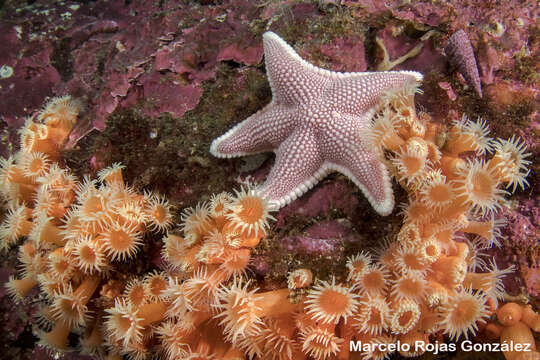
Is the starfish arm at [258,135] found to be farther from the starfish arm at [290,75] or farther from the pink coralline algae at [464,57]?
the pink coralline algae at [464,57]

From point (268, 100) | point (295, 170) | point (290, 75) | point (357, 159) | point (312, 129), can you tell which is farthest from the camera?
point (268, 100)

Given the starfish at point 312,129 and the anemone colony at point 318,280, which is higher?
the starfish at point 312,129

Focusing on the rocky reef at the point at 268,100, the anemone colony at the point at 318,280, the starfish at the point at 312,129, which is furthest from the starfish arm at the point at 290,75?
the anemone colony at the point at 318,280

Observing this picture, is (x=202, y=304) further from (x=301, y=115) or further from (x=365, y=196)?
(x=301, y=115)

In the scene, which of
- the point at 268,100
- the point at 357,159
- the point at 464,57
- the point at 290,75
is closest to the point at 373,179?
the point at 357,159

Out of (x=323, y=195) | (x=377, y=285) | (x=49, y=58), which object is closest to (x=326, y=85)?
(x=323, y=195)

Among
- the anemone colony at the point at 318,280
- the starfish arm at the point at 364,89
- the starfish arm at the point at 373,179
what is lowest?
the anemone colony at the point at 318,280

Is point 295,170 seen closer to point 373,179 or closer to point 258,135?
point 258,135
